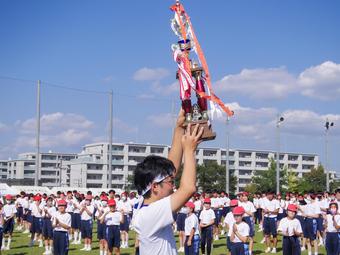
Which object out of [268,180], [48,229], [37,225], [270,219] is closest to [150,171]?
[48,229]

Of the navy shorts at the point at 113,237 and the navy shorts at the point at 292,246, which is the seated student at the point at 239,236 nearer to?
the navy shorts at the point at 292,246

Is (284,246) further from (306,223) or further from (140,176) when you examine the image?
(140,176)

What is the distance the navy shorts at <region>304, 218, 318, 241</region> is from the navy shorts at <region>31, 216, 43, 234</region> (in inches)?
384

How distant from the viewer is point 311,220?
1867cm

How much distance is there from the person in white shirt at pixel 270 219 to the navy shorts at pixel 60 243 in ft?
24.5

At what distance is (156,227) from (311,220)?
53.4ft

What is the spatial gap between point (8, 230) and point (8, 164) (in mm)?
97626

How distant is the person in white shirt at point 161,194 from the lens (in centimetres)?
321

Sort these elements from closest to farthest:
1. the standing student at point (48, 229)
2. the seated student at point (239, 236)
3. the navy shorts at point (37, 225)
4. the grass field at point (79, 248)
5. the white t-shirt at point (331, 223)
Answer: the seated student at point (239, 236), the white t-shirt at point (331, 223), the standing student at point (48, 229), the grass field at point (79, 248), the navy shorts at point (37, 225)

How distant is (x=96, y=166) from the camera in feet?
303

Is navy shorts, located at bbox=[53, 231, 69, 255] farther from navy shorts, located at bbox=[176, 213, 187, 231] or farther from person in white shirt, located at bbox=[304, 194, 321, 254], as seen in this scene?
person in white shirt, located at bbox=[304, 194, 321, 254]

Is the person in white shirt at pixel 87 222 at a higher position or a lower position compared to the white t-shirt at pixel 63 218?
Result: lower

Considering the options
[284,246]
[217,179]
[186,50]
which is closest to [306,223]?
[284,246]

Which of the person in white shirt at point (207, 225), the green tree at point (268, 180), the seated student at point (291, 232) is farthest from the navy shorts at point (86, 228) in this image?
the green tree at point (268, 180)
